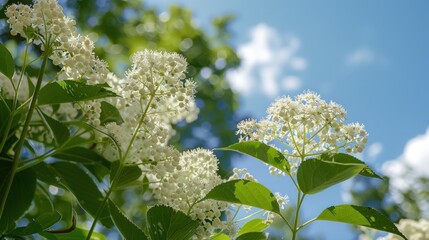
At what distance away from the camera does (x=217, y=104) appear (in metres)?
9.66

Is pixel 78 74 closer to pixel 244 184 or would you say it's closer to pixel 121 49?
pixel 244 184

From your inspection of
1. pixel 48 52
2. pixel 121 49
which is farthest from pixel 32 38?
pixel 121 49

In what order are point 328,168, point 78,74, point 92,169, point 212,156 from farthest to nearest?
point 92,169 < point 212,156 < point 78,74 < point 328,168

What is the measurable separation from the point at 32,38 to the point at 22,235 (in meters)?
0.32

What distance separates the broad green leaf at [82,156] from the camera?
1.48 m

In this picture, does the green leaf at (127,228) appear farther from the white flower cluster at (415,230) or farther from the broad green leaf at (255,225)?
the white flower cluster at (415,230)

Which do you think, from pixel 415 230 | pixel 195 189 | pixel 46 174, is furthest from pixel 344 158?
pixel 415 230

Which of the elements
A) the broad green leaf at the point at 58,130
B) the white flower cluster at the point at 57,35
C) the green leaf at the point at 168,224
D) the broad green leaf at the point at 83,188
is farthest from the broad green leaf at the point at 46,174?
the green leaf at the point at 168,224

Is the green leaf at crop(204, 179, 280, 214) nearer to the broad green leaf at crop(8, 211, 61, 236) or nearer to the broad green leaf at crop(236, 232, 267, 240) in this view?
the broad green leaf at crop(236, 232, 267, 240)

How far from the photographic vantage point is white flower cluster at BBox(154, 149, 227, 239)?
1037 millimetres

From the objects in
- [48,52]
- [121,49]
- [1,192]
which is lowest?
[1,192]

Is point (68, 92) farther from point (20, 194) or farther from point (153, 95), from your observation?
point (20, 194)

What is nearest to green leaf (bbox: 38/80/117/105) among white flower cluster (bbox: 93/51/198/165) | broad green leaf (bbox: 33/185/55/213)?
white flower cluster (bbox: 93/51/198/165)

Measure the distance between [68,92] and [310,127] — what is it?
424 mm
